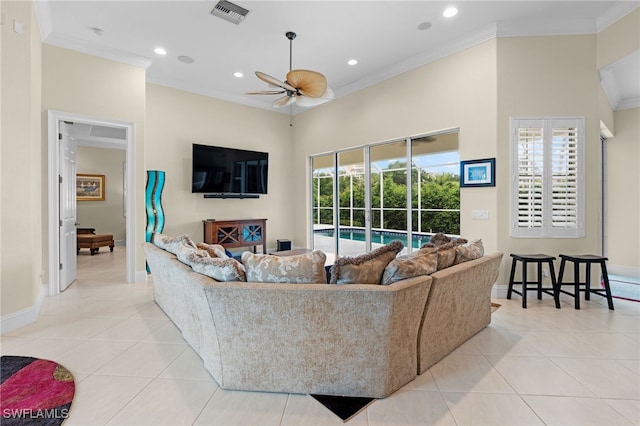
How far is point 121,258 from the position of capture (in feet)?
21.5

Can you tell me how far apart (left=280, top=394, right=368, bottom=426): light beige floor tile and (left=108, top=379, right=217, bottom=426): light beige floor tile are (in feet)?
1.66

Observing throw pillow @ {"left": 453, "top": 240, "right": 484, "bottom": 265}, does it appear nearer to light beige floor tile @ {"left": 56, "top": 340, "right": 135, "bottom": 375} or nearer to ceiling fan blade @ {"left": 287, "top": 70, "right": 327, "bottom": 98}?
ceiling fan blade @ {"left": 287, "top": 70, "right": 327, "bottom": 98}

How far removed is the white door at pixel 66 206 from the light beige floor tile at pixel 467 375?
4678mm

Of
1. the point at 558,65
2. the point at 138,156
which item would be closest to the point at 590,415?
the point at 558,65

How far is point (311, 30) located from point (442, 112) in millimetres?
2132

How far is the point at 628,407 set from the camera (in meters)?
1.80

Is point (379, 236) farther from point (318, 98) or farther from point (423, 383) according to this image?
point (423, 383)

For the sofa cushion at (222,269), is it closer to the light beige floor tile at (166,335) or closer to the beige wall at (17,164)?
the light beige floor tile at (166,335)

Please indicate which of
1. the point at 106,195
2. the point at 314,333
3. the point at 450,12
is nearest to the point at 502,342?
the point at 314,333

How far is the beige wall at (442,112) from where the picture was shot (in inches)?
157

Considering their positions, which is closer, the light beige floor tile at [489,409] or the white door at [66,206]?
the light beige floor tile at [489,409]

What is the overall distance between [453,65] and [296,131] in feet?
12.0

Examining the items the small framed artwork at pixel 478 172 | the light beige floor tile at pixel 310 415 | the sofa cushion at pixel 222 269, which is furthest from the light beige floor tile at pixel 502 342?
the sofa cushion at pixel 222 269

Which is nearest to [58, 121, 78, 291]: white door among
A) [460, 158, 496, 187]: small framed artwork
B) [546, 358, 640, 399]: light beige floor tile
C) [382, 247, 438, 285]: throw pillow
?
[382, 247, 438, 285]: throw pillow
